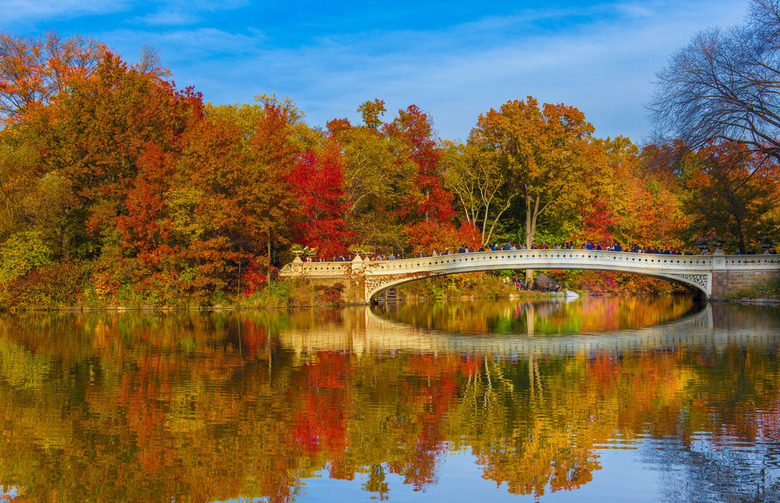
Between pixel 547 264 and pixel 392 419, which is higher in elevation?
pixel 547 264

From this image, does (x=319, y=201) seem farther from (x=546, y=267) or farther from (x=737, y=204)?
(x=737, y=204)

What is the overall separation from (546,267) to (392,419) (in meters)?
28.2

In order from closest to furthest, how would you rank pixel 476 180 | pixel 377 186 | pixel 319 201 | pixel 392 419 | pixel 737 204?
pixel 392 419 < pixel 319 201 < pixel 737 204 < pixel 377 186 < pixel 476 180

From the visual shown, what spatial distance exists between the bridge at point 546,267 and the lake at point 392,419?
55.2 feet

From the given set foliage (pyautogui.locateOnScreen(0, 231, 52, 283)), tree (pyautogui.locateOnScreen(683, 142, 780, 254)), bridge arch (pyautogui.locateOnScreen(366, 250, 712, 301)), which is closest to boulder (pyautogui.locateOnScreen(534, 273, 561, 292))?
tree (pyautogui.locateOnScreen(683, 142, 780, 254))

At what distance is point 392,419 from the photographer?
10797 mm

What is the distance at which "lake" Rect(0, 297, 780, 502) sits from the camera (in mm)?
7906

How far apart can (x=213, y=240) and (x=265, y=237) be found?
348cm

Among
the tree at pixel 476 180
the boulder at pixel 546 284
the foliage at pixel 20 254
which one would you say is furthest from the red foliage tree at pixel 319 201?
the boulder at pixel 546 284

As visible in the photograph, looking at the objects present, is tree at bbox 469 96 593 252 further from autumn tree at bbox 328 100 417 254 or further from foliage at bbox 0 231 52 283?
foliage at bbox 0 231 52 283

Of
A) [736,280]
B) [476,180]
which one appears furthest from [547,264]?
[476,180]

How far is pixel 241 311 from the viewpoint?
1332 inches

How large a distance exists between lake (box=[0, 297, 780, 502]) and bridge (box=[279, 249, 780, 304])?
16836 mm

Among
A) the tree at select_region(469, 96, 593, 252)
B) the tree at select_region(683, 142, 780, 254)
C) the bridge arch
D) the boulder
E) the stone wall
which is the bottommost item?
the boulder
